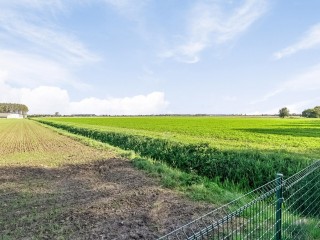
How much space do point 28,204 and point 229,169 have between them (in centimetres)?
904

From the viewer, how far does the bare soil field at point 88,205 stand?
7152mm

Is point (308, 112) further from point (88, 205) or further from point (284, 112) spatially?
point (88, 205)

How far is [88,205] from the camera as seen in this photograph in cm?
898

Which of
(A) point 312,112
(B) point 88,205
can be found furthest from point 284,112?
(B) point 88,205

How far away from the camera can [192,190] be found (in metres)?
10.5

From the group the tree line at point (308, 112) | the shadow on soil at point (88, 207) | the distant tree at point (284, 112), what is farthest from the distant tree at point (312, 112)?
the shadow on soil at point (88, 207)

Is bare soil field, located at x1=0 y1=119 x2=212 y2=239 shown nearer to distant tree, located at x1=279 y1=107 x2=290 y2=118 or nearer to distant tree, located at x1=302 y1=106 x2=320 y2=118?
distant tree, located at x1=279 y1=107 x2=290 y2=118

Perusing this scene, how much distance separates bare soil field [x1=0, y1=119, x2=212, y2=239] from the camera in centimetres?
715

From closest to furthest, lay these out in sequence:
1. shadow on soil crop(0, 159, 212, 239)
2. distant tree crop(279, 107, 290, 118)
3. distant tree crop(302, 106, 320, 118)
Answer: shadow on soil crop(0, 159, 212, 239), distant tree crop(279, 107, 290, 118), distant tree crop(302, 106, 320, 118)

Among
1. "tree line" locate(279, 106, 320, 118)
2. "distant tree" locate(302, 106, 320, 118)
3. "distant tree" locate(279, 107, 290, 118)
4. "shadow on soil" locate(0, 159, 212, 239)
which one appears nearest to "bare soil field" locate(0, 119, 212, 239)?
"shadow on soil" locate(0, 159, 212, 239)

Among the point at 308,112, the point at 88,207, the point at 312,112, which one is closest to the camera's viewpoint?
the point at 88,207

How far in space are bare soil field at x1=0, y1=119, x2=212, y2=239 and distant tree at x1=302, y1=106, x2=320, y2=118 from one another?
507 feet

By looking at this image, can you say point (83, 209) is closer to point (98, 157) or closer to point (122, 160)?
point (122, 160)

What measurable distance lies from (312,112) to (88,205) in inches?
6408
